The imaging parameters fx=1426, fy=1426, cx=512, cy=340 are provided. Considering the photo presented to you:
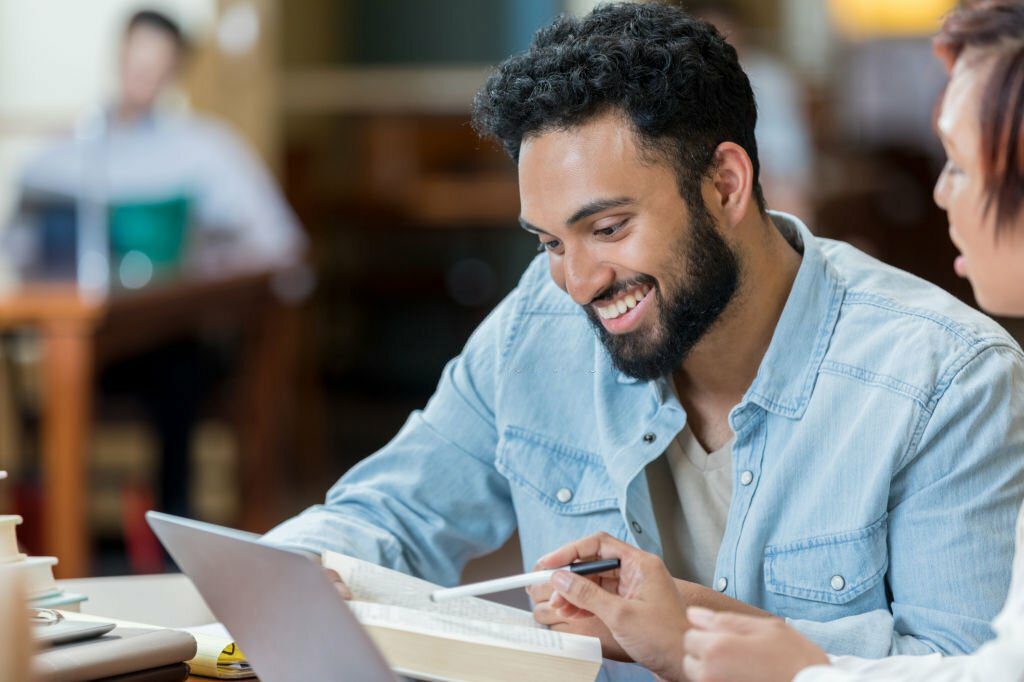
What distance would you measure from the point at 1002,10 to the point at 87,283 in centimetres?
236

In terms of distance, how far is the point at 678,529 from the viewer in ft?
4.30

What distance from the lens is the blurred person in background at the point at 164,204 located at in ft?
11.0

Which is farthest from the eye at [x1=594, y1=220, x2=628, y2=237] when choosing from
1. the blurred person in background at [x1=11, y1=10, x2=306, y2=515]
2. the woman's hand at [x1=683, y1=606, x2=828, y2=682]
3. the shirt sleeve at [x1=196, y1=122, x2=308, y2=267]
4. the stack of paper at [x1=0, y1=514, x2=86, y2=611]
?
the shirt sleeve at [x1=196, y1=122, x2=308, y2=267]

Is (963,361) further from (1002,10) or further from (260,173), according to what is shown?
(260,173)

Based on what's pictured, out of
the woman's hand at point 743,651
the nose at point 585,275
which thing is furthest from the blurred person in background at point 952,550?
the nose at point 585,275

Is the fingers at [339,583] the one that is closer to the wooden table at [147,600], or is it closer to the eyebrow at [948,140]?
the wooden table at [147,600]

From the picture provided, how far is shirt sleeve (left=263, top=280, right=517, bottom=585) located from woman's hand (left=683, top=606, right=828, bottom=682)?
49cm

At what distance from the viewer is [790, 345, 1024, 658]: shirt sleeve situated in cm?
108

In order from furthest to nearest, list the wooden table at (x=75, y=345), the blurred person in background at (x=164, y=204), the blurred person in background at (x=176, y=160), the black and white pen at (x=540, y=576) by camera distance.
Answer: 1. the blurred person in background at (x=176, y=160)
2. the blurred person in background at (x=164, y=204)
3. the wooden table at (x=75, y=345)
4. the black and white pen at (x=540, y=576)

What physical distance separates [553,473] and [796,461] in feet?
0.82

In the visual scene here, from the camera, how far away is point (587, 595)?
1027mm

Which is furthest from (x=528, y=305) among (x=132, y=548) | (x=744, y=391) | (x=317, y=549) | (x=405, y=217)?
(x=405, y=217)

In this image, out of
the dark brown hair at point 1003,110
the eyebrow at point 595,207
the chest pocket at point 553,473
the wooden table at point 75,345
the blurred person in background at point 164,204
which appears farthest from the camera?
the blurred person in background at point 164,204

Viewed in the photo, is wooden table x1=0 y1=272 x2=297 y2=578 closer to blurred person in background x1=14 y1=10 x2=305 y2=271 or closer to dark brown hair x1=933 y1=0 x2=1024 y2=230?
blurred person in background x1=14 y1=10 x2=305 y2=271
